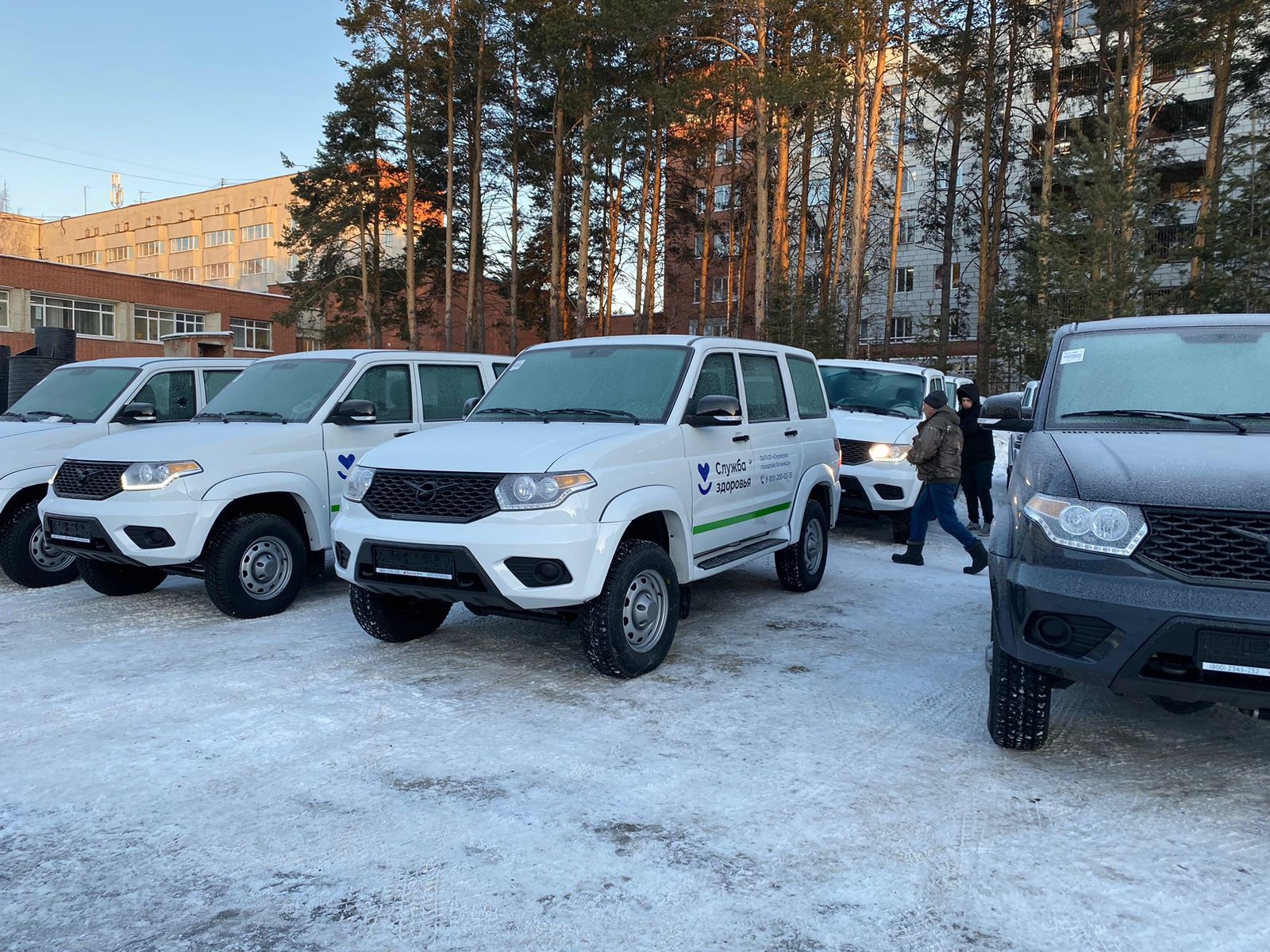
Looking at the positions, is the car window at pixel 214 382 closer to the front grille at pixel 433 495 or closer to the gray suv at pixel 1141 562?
the front grille at pixel 433 495

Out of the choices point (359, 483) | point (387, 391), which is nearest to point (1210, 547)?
point (359, 483)

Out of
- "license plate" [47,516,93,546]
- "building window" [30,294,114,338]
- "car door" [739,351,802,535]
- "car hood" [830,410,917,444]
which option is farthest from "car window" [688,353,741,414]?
"building window" [30,294,114,338]

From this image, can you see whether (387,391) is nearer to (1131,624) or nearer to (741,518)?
(741,518)

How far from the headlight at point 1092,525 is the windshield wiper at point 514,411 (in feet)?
10.4

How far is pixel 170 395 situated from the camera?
355 inches

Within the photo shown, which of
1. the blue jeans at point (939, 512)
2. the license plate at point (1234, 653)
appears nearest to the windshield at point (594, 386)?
the license plate at point (1234, 653)

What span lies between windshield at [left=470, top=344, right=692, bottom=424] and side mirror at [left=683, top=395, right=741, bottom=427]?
0.19 meters

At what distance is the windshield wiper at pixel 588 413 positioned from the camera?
19.0 ft

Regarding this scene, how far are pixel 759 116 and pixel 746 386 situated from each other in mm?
18521

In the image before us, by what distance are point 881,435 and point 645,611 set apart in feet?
18.8

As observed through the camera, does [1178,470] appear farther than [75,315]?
No

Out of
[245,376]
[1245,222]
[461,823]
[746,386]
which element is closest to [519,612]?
[461,823]

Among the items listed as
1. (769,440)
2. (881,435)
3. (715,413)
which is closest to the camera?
(715,413)

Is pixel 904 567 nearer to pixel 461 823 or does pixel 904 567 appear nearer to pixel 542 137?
pixel 461 823
